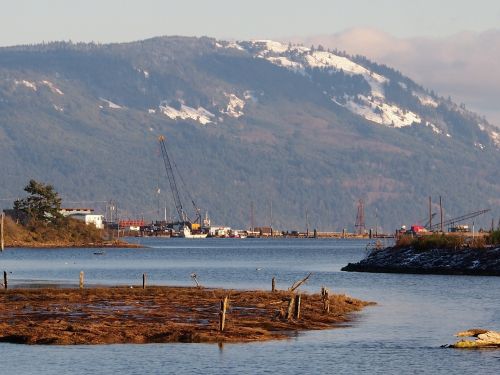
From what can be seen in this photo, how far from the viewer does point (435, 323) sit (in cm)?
7569

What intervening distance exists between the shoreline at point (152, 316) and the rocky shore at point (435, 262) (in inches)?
1359

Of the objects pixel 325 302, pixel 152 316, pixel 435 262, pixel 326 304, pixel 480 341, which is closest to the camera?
pixel 480 341

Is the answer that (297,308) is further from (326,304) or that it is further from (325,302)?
(325,302)

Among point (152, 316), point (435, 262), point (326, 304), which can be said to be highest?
point (435, 262)

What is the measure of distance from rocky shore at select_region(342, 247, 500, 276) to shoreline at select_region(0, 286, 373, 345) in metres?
34.5

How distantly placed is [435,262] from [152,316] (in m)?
59.4

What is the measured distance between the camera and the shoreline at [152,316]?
64625 millimetres

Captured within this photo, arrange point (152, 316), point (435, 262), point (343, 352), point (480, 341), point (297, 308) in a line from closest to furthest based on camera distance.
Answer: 1. point (343, 352)
2. point (480, 341)
3. point (297, 308)
4. point (152, 316)
5. point (435, 262)

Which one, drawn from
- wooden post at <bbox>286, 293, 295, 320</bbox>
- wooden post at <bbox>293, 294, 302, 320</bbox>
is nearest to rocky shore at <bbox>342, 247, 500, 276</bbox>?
wooden post at <bbox>293, 294, 302, 320</bbox>

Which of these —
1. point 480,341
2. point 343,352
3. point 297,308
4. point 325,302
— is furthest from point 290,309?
point 480,341

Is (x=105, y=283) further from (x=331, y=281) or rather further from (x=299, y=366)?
(x=299, y=366)

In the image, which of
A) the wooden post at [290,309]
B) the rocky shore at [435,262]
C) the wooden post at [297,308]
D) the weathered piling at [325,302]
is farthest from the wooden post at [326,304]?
the rocky shore at [435,262]

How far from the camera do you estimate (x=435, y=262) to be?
422ft

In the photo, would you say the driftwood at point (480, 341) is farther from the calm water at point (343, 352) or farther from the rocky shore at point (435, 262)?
the rocky shore at point (435, 262)
